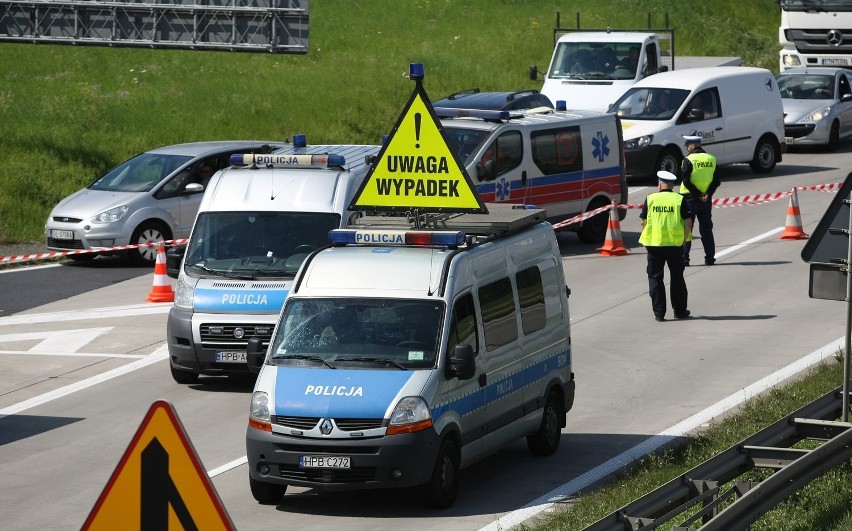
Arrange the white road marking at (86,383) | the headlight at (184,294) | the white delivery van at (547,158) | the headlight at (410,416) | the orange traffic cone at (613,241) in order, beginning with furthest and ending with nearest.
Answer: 1. the orange traffic cone at (613,241)
2. the white delivery van at (547,158)
3. the headlight at (184,294)
4. the white road marking at (86,383)
5. the headlight at (410,416)

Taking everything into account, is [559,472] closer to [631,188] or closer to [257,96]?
[631,188]

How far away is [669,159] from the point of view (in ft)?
95.5

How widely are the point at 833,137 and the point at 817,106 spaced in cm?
87

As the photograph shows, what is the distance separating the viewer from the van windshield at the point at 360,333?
11312mm

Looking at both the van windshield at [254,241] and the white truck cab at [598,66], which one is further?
the white truck cab at [598,66]

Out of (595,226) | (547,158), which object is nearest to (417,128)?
(547,158)

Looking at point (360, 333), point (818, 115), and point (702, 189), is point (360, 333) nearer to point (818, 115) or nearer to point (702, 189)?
point (702, 189)

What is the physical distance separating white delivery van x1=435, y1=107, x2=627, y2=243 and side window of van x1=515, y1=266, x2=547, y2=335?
348 inches

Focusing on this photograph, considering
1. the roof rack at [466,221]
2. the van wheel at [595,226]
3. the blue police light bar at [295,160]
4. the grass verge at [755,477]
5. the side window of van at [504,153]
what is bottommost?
the grass verge at [755,477]

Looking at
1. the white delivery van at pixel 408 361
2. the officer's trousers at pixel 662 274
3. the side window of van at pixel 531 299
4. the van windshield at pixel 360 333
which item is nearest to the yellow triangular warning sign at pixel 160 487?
the white delivery van at pixel 408 361

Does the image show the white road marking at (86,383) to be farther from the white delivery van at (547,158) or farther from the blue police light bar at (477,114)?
the blue police light bar at (477,114)

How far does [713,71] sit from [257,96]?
1170cm

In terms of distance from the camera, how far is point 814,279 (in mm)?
11172

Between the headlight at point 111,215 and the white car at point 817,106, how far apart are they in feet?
54.2
